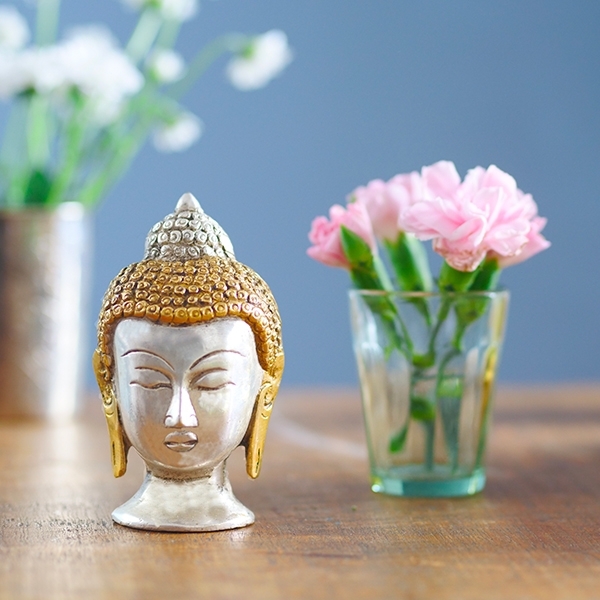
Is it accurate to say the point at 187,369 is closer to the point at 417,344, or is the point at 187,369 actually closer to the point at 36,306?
the point at 417,344

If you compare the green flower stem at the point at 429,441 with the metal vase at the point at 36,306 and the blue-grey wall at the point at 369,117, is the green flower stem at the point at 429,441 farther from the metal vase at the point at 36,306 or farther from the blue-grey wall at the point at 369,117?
the blue-grey wall at the point at 369,117

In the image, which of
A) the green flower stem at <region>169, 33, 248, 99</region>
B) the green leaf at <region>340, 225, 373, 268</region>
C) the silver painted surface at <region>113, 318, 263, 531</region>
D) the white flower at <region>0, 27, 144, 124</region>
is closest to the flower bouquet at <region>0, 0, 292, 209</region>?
the white flower at <region>0, 27, 144, 124</region>

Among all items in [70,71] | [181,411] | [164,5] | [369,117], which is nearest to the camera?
[181,411]

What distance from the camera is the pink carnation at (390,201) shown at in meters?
1.03

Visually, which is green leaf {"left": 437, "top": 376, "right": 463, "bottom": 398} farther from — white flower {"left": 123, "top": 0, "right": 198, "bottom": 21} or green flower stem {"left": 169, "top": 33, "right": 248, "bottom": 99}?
green flower stem {"left": 169, "top": 33, "right": 248, "bottom": 99}

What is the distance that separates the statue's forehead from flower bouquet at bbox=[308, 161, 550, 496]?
21 cm

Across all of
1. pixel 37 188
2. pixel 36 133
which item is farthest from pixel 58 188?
pixel 36 133

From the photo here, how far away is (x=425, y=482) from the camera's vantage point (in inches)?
40.3

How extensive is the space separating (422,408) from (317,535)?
0.70ft

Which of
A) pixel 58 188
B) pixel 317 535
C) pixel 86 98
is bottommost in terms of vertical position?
pixel 317 535

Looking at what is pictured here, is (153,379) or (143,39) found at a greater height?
(143,39)

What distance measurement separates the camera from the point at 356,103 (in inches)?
90.7

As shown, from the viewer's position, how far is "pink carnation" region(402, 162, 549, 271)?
3.10 feet

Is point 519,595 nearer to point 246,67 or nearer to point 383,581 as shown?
point 383,581
